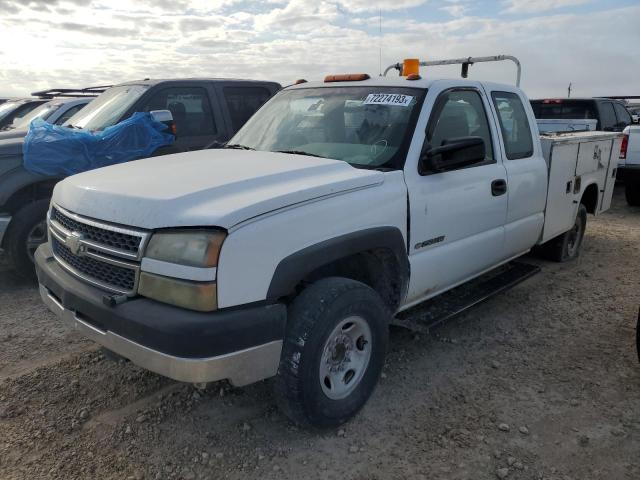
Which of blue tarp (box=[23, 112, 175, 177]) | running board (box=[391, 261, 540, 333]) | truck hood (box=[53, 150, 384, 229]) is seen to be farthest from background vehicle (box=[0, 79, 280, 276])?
running board (box=[391, 261, 540, 333])

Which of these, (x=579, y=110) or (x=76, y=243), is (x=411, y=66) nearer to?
(x=76, y=243)

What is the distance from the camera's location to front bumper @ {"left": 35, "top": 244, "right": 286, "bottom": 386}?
7.61ft

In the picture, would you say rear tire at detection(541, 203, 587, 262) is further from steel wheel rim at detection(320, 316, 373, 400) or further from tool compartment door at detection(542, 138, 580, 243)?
steel wheel rim at detection(320, 316, 373, 400)

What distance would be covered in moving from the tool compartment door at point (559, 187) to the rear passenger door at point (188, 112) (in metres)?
3.68

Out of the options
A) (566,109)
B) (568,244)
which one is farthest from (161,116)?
(566,109)

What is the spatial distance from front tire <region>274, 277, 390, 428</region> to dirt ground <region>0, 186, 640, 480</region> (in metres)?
0.20

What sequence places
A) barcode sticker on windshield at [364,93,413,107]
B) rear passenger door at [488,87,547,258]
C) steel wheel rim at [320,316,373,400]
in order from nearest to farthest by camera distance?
steel wheel rim at [320,316,373,400]
barcode sticker on windshield at [364,93,413,107]
rear passenger door at [488,87,547,258]

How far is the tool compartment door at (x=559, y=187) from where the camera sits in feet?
16.0

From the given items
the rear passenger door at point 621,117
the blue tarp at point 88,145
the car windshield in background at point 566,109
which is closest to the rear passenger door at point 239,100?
the blue tarp at point 88,145

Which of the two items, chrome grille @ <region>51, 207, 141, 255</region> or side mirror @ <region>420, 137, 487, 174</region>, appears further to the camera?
side mirror @ <region>420, 137, 487, 174</region>

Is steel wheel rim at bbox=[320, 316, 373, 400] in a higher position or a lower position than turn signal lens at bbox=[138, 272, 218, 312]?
lower

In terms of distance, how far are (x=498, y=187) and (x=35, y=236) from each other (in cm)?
431

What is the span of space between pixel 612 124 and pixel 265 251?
35.1 feet

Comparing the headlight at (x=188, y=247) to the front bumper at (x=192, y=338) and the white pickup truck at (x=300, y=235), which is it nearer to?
the white pickup truck at (x=300, y=235)
